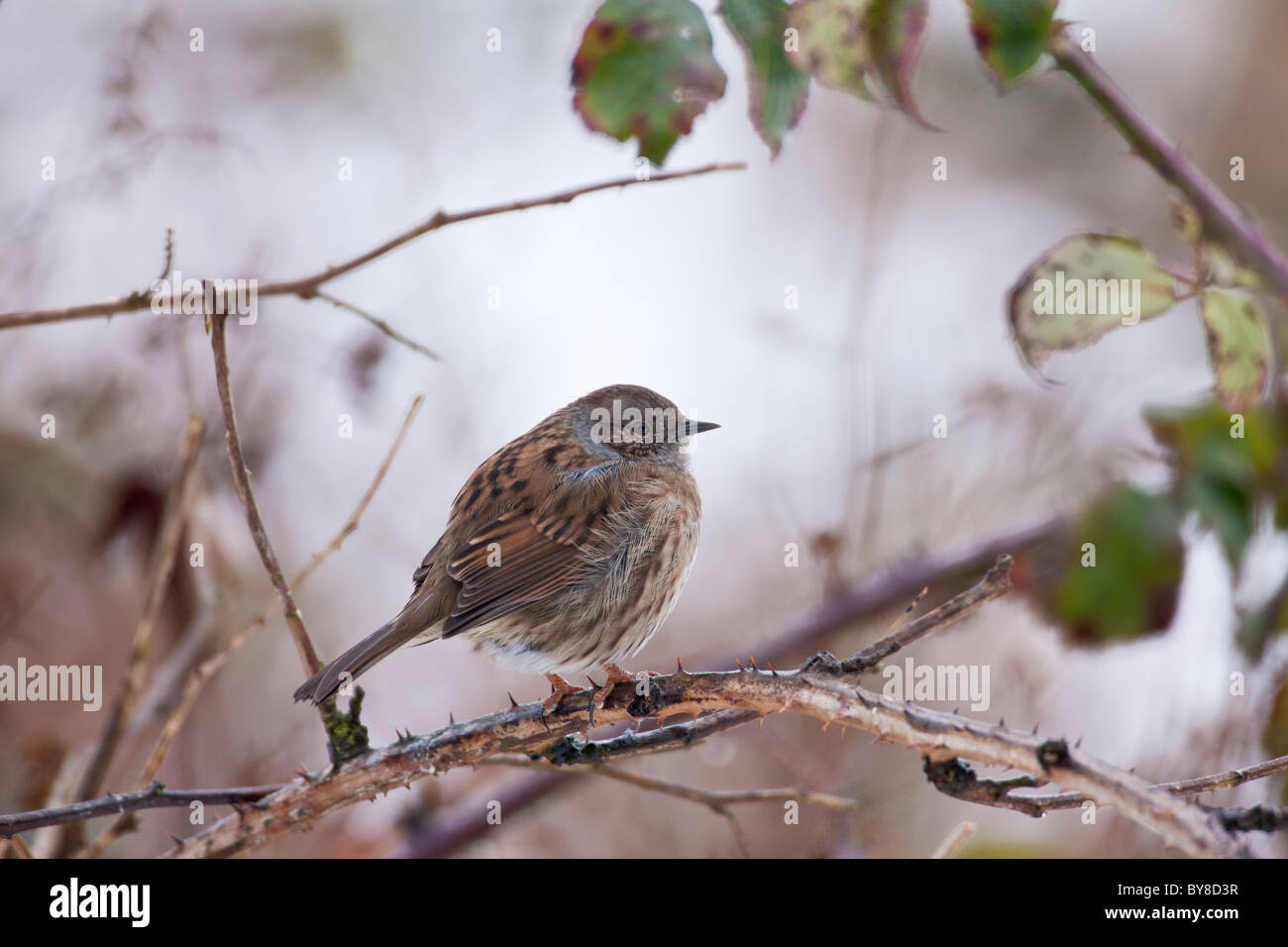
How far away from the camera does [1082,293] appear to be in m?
2.22

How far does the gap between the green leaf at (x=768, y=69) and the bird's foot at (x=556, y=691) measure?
62.0 inches

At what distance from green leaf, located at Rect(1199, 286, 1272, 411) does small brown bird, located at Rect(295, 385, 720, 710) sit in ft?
6.85

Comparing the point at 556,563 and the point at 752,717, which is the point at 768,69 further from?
the point at 556,563

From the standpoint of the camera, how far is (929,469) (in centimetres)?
528

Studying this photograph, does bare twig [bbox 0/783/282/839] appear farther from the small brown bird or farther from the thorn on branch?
the thorn on branch

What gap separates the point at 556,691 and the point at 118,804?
1383 mm

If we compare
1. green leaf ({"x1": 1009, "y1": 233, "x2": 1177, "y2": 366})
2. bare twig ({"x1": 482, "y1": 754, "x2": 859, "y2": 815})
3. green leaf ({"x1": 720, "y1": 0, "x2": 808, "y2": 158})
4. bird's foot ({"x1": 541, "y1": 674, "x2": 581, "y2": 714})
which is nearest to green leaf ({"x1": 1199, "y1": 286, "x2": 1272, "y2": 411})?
green leaf ({"x1": 1009, "y1": 233, "x2": 1177, "y2": 366})

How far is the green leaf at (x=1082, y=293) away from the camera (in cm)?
224

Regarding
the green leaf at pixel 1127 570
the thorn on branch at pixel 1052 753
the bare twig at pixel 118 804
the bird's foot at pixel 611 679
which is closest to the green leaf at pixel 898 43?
the thorn on branch at pixel 1052 753

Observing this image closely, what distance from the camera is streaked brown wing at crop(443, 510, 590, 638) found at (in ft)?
11.9
